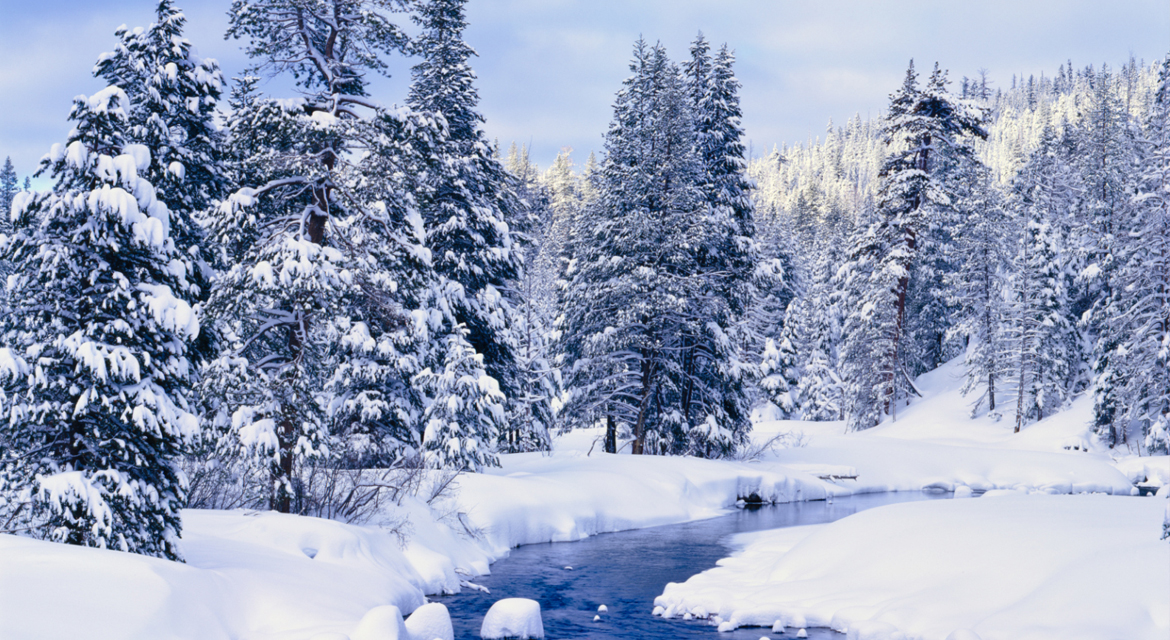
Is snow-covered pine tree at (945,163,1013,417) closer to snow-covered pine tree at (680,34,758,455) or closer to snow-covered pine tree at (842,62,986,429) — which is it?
snow-covered pine tree at (842,62,986,429)

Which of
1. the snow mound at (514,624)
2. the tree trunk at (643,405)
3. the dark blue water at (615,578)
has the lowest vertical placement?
the dark blue water at (615,578)

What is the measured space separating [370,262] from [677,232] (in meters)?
14.4

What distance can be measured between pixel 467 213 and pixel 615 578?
36.5 ft

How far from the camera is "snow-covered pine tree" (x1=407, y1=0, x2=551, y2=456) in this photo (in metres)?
23.4

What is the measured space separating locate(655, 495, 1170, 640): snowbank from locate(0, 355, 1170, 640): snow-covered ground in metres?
0.07

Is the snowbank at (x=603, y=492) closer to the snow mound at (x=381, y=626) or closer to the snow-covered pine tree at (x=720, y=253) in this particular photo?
the snow-covered pine tree at (x=720, y=253)

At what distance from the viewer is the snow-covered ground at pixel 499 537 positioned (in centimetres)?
818

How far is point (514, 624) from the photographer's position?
1265 centimetres

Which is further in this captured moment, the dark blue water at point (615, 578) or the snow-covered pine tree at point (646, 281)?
the snow-covered pine tree at point (646, 281)

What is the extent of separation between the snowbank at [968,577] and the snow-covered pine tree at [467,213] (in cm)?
991

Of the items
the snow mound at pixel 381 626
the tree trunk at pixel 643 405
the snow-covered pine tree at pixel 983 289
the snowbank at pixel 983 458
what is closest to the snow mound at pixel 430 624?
the snow mound at pixel 381 626

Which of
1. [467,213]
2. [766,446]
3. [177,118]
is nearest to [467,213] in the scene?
[467,213]

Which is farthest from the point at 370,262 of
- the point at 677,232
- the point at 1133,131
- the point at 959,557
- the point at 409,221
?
the point at 1133,131

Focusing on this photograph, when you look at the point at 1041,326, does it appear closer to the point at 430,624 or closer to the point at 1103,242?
the point at 1103,242
